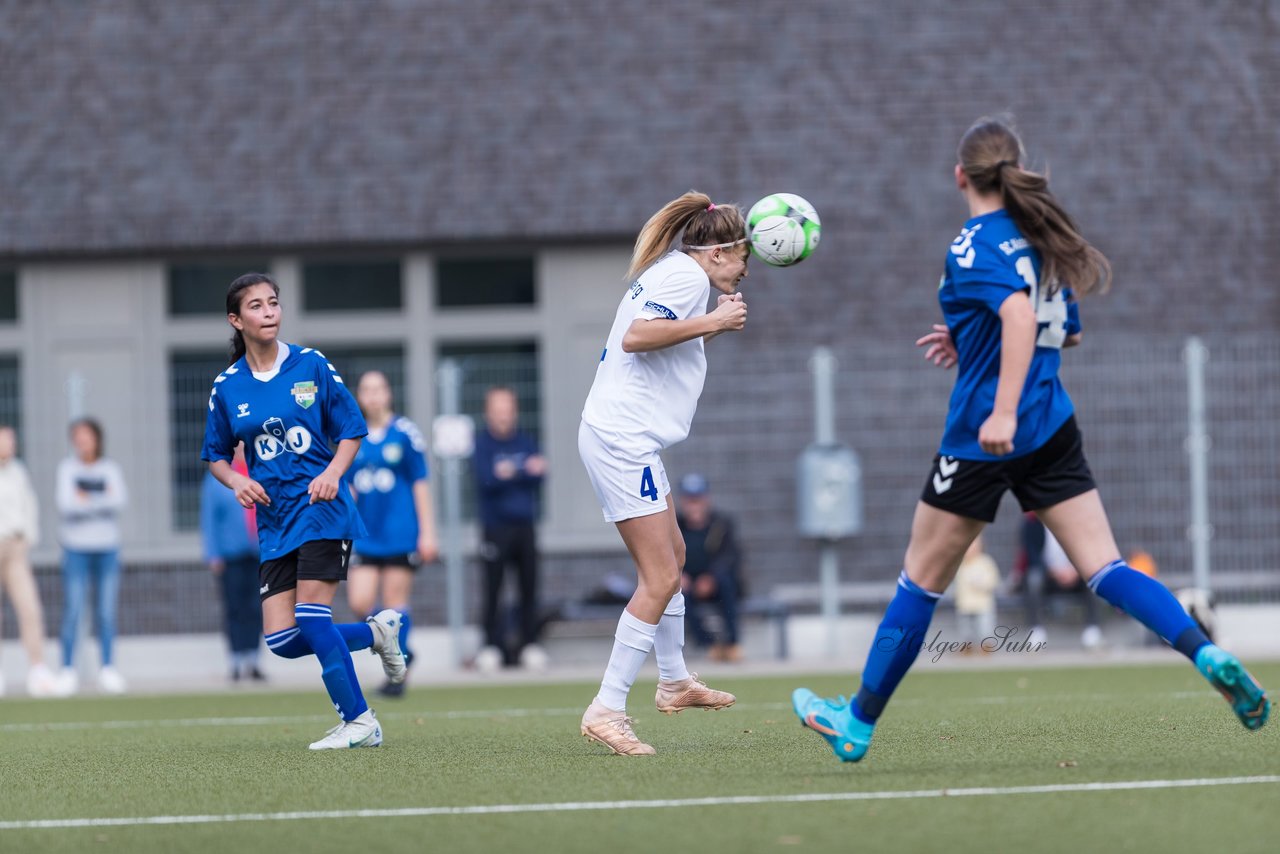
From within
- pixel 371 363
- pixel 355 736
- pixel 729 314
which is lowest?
pixel 355 736

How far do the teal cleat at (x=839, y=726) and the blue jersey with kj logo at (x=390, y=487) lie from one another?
17.7 feet

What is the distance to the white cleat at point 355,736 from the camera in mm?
7633

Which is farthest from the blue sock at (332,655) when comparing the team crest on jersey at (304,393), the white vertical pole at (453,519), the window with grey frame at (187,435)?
the window with grey frame at (187,435)

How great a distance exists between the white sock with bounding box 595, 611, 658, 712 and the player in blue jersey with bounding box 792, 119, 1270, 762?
1.06 m

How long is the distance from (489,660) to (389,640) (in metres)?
6.80

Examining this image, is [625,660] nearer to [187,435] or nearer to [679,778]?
[679,778]

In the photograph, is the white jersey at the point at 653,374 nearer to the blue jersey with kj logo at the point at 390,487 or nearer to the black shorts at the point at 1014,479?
the black shorts at the point at 1014,479

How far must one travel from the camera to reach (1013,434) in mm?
5719

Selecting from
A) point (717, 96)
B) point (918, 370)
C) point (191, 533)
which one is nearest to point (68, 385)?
point (191, 533)

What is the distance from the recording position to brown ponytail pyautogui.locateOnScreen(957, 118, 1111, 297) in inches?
231

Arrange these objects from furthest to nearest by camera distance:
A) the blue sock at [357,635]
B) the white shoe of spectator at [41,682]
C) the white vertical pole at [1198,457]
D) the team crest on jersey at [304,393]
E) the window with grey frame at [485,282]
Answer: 1. the window with grey frame at [485,282]
2. the white vertical pole at [1198,457]
3. the white shoe of spectator at [41,682]
4. the blue sock at [357,635]
5. the team crest on jersey at [304,393]

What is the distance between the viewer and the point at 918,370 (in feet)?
52.6

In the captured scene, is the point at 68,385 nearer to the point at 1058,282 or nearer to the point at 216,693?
the point at 216,693

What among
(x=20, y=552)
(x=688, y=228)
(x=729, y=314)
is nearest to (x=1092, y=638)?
(x=20, y=552)
